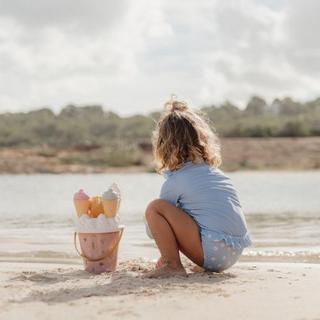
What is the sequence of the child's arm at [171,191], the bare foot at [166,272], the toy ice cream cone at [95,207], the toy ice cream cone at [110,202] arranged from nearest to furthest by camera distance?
1. the bare foot at [166,272]
2. the child's arm at [171,191]
3. the toy ice cream cone at [110,202]
4. the toy ice cream cone at [95,207]

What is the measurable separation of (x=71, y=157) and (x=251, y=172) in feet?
33.6

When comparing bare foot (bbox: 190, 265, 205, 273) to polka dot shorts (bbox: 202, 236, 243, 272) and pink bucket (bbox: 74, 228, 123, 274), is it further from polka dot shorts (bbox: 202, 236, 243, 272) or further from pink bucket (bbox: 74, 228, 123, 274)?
pink bucket (bbox: 74, 228, 123, 274)

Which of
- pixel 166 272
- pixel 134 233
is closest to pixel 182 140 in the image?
pixel 166 272

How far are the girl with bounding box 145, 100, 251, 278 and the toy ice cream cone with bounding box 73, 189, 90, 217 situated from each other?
20.0 inches

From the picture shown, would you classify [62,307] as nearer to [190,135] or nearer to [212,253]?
[212,253]

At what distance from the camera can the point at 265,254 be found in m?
7.02

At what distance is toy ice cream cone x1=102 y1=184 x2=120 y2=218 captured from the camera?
17.0 ft

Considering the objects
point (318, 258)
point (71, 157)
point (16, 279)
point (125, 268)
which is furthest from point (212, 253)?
point (71, 157)

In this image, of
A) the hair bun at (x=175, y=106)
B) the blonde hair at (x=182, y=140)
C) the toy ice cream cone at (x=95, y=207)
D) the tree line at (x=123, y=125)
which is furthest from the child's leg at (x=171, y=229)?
the tree line at (x=123, y=125)

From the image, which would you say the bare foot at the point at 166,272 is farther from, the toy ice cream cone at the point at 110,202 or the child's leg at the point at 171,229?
the toy ice cream cone at the point at 110,202

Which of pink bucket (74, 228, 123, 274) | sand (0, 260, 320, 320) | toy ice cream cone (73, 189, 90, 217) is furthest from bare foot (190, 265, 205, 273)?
toy ice cream cone (73, 189, 90, 217)


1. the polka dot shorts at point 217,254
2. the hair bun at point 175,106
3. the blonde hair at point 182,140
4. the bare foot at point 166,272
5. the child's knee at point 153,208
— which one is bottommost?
the bare foot at point 166,272

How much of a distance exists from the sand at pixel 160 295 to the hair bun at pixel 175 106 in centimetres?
105

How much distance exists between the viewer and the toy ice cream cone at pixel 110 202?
5172 millimetres
